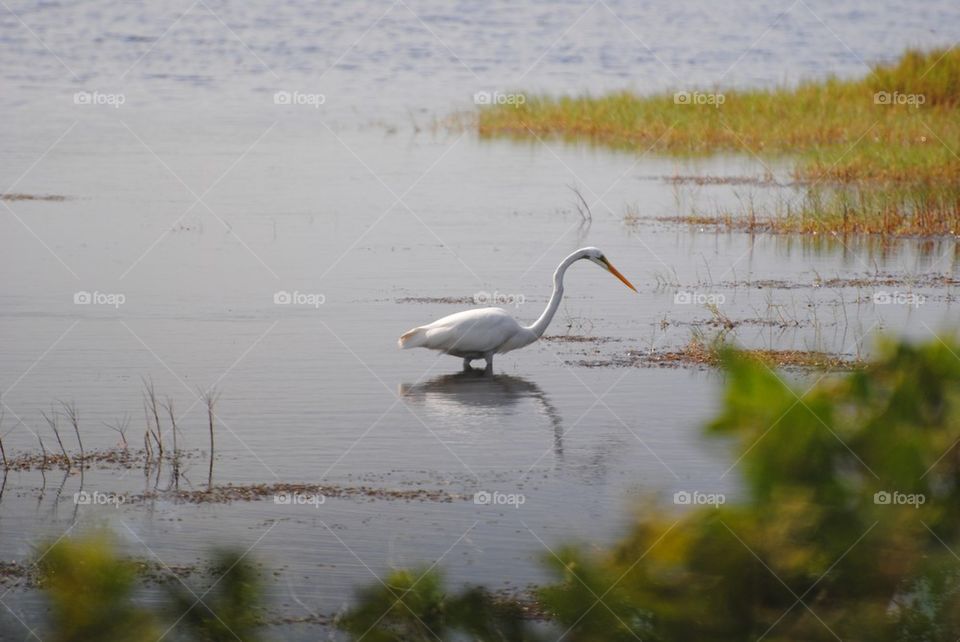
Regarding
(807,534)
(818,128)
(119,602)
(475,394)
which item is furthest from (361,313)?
(818,128)

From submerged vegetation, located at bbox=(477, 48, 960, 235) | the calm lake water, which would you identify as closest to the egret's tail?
the calm lake water

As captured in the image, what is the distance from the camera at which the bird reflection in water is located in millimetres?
10609

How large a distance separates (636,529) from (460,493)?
6092mm

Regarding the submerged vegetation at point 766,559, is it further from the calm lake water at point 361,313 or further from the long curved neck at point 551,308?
the long curved neck at point 551,308

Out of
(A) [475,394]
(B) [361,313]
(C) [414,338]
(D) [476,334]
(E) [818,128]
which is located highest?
(D) [476,334]

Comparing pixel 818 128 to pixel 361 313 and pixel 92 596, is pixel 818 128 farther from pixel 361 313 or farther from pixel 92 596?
pixel 92 596

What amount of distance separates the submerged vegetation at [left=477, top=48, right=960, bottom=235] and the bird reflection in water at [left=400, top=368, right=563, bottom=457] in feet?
29.6

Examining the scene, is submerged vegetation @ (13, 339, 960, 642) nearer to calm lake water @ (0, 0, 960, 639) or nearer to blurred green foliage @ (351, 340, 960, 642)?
blurred green foliage @ (351, 340, 960, 642)

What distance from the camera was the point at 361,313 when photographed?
14.0m

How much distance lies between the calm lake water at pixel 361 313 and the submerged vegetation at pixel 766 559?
0.45ft

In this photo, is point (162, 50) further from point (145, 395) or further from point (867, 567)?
point (867, 567)

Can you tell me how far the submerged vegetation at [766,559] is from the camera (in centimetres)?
214

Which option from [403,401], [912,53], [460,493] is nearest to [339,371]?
[403,401]

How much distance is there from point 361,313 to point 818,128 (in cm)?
1605
